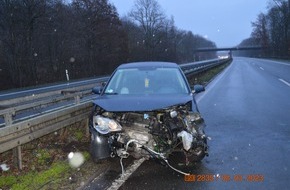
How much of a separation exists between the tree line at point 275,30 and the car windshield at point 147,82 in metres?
74.5

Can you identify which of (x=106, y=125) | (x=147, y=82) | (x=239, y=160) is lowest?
(x=239, y=160)

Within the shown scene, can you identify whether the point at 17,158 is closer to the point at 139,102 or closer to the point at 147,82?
the point at 139,102

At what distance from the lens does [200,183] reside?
572cm

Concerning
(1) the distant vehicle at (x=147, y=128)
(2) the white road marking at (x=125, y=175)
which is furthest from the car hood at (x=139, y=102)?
(2) the white road marking at (x=125, y=175)

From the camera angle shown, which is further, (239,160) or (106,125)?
(239,160)

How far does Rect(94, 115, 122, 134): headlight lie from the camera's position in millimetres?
6312

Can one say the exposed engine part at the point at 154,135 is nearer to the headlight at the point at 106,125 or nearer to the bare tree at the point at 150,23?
the headlight at the point at 106,125

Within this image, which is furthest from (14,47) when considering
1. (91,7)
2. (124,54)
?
(124,54)

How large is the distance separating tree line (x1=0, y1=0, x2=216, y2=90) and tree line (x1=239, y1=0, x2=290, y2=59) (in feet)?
121

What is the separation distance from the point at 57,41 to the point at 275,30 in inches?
3434
